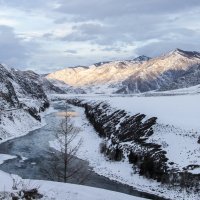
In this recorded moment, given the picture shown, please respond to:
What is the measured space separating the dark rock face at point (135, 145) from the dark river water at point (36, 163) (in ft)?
14.3

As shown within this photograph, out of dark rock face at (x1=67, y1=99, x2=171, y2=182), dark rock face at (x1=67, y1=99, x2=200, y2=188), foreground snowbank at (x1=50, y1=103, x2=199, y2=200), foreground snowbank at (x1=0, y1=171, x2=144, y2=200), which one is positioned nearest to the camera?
foreground snowbank at (x1=0, y1=171, x2=144, y2=200)

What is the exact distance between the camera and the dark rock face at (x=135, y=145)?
49.7 metres

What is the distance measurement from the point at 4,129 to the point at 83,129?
18699 mm

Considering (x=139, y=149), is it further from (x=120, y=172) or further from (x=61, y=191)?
(x=61, y=191)

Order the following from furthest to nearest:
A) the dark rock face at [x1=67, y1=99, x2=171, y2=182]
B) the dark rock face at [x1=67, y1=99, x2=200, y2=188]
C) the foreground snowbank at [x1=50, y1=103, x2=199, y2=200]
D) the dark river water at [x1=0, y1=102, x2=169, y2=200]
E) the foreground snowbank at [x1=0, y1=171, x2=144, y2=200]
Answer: the dark rock face at [x1=67, y1=99, x2=171, y2=182]
the dark river water at [x1=0, y1=102, x2=169, y2=200]
the dark rock face at [x1=67, y1=99, x2=200, y2=188]
the foreground snowbank at [x1=50, y1=103, x2=199, y2=200]
the foreground snowbank at [x1=0, y1=171, x2=144, y2=200]

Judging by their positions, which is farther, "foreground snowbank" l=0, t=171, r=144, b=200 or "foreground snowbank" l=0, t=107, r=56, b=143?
"foreground snowbank" l=0, t=107, r=56, b=143

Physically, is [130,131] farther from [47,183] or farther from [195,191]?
[47,183]

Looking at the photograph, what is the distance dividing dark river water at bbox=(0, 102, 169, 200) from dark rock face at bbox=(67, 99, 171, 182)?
4355 mm

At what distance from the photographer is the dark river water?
46.1 meters

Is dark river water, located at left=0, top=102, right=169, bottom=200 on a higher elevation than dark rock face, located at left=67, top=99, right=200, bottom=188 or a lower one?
lower

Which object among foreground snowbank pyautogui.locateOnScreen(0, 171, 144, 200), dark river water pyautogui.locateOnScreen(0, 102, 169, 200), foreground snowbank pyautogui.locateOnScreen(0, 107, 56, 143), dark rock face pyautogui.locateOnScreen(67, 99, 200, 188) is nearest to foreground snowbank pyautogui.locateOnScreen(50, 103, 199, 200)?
dark rock face pyautogui.locateOnScreen(67, 99, 200, 188)

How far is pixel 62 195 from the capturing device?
2617 centimetres

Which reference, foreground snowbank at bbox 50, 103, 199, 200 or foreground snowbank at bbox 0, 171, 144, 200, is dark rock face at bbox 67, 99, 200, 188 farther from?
foreground snowbank at bbox 0, 171, 144, 200

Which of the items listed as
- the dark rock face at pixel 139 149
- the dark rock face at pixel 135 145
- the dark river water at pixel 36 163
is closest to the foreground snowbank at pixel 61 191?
the dark river water at pixel 36 163
